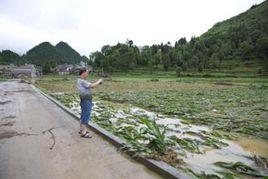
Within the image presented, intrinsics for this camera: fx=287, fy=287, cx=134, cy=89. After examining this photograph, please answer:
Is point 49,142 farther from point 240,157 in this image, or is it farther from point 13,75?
point 13,75

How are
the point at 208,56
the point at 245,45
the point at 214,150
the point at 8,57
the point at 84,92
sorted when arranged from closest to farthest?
the point at 214,150, the point at 84,92, the point at 208,56, the point at 245,45, the point at 8,57

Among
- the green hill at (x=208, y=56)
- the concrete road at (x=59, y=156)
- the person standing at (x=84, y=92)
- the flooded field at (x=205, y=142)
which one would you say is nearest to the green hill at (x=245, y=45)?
the green hill at (x=208, y=56)

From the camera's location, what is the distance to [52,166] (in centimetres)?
583

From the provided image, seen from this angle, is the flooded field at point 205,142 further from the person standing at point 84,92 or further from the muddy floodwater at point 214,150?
the person standing at point 84,92

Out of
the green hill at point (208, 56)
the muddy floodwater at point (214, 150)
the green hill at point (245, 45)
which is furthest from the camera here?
the green hill at point (245, 45)

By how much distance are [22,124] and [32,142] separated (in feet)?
10.6

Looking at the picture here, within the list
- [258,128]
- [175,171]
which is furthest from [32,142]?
[258,128]

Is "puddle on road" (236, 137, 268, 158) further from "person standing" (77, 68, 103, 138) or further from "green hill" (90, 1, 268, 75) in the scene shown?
"green hill" (90, 1, 268, 75)

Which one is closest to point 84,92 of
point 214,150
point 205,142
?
point 205,142

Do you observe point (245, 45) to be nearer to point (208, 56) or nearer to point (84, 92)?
point (208, 56)

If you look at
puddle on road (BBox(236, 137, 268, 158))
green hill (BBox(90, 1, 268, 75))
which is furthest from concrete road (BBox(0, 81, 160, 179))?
green hill (BBox(90, 1, 268, 75))

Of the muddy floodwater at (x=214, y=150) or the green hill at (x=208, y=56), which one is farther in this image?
the green hill at (x=208, y=56)

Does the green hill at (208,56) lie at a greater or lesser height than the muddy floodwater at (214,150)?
greater

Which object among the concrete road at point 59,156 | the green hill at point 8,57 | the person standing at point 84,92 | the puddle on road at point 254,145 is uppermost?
the green hill at point 8,57
